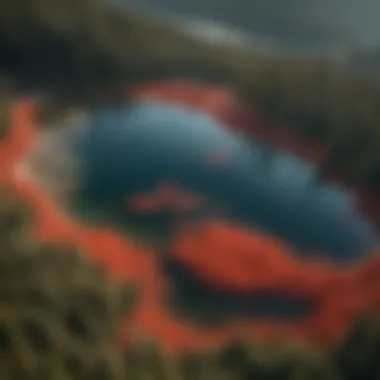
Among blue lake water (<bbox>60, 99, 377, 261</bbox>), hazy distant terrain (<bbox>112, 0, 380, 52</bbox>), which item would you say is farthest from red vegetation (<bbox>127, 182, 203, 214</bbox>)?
hazy distant terrain (<bbox>112, 0, 380, 52</bbox>)

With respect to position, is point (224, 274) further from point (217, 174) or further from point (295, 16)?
point (295, 16)

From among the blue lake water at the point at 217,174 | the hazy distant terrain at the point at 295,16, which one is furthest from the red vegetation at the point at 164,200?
the hazy distant terrain at the point at 295,16

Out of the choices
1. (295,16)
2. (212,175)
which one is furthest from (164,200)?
(295,16)

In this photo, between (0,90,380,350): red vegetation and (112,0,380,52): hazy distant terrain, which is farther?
(112,0,380,52): hazy distant terrain

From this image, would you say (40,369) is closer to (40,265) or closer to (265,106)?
(40,265)

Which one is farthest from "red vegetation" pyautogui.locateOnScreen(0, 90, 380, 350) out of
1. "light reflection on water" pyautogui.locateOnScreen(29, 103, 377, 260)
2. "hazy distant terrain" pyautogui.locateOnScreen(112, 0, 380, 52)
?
"hazy distant terrain" pyautogui.locateOnScreen(112, 0, 380, 52)

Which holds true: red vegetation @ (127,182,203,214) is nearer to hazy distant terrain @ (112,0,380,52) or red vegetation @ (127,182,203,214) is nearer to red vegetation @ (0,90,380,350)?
red vegetation @ (0,90,380,350)

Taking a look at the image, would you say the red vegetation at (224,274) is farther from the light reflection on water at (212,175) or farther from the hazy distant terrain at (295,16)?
the hazy distant terrain at (295,16)

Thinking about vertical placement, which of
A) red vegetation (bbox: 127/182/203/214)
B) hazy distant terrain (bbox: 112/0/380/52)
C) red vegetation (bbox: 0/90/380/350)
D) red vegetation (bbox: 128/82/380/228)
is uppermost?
hazy distant terrain (bbox: 112/0/380/52)

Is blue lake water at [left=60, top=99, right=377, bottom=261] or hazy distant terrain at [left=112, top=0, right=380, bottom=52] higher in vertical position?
hazy distant terrain at [left=112, top=0, right=380, bottom=52]
